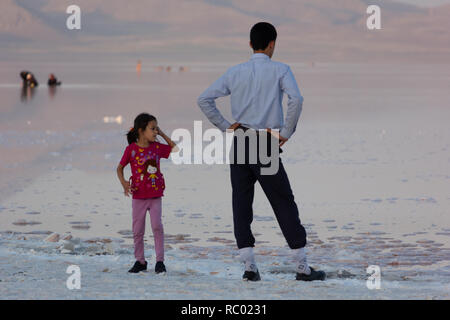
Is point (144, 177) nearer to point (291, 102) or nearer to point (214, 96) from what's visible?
point (214, 96)

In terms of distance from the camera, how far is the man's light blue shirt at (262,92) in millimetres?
6164

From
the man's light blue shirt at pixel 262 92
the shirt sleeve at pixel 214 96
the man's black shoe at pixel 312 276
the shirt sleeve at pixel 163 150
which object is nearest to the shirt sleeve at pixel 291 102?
the man's light blue shirt at pixel 262 92

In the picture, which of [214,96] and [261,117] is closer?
[261,117]

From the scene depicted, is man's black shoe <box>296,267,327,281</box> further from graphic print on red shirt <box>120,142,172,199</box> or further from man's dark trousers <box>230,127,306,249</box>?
graphic print on red shirt <box>120,142,172,199</box>

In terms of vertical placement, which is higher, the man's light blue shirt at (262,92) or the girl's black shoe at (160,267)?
the man's light blue shirt at (262,92)

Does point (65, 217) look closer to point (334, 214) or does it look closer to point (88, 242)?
point (88, 242)

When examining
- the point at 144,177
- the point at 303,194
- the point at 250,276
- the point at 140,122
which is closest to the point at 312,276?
the point at 250,276

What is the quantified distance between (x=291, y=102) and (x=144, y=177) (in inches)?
49.4

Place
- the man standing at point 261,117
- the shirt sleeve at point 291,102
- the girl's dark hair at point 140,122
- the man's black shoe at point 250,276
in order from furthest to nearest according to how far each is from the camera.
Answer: the girl's dark hair at point 140,122 < the man's black shoe at point 250,276 < the man standing at point 261,117 < the shirt sleeve at point 291,102

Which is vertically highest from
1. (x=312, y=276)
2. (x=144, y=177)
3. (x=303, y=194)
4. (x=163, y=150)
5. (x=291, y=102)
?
(x=291, y=102)

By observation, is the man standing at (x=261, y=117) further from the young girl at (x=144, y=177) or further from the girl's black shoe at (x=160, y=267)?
the girl's black shoe at (x=160, y=267)

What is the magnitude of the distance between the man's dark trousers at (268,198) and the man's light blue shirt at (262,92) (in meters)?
0.14

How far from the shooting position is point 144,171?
21.4 feet

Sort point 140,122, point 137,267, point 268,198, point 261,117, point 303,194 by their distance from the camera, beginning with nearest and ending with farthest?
point 261,117 → point 268,198 → point 140,122 → point 137,267 → point 303,194
